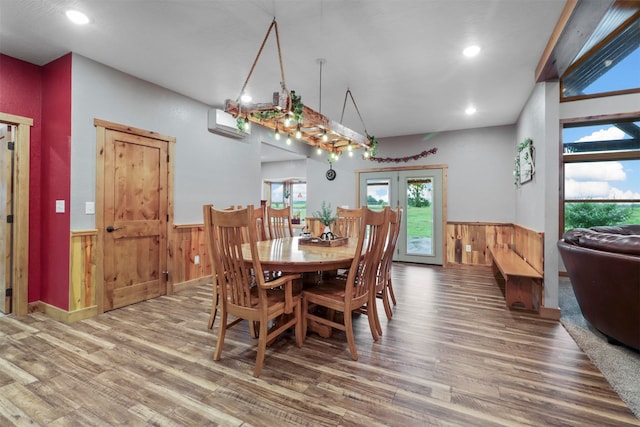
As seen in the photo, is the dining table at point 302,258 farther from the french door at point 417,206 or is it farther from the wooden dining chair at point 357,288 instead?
the french door at point 417,206

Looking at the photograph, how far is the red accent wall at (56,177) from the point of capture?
2926 mm

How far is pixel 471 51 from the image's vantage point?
9.32 feet

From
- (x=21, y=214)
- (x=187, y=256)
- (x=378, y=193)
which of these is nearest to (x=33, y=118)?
(x=21, y=214)

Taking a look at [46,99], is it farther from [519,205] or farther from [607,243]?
[519,205]

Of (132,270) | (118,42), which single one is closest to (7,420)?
(132,270)

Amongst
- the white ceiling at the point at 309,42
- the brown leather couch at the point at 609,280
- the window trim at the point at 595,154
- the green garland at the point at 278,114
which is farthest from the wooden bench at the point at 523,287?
the green garland at the point at 278,114

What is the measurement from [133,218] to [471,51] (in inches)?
159

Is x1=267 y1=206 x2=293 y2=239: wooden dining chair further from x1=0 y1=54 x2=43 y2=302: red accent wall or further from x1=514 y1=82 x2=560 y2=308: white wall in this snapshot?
x1=514 y1=82 x2=560 y2=308: white wall

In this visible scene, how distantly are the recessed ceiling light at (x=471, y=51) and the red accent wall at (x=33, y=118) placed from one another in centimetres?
445

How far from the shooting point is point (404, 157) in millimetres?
6074

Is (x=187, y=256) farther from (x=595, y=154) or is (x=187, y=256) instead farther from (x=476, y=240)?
(x=595, y=154)

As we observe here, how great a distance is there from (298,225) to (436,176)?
4391 millimetres

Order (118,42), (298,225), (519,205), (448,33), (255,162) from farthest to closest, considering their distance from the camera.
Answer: (298,225) → (255,162) → (519,205) → (118,42) → (448,33)

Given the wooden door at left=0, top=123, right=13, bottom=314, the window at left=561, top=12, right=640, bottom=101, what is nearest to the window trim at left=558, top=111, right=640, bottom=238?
the window at left=561, top=12, right=640, bottom=101
